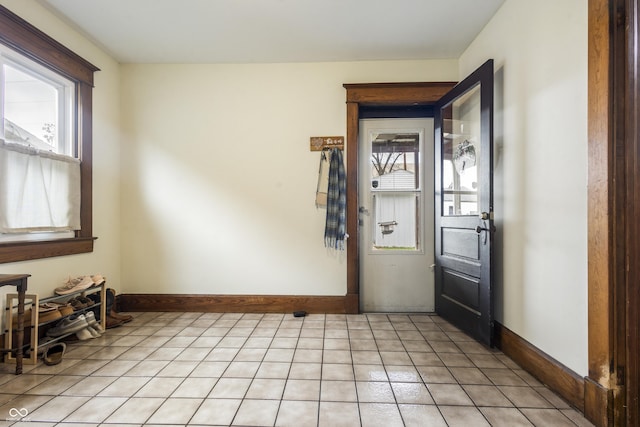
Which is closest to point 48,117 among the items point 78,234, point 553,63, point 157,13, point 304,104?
point 78,234

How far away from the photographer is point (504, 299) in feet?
7.42

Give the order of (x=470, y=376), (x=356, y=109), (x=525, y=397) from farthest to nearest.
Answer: (x=356, y=109) → (x=470, y=376) → (x=525, y=397)

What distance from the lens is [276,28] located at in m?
2.62

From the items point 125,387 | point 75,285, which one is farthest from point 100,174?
point 125,387

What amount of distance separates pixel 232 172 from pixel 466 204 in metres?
2.35

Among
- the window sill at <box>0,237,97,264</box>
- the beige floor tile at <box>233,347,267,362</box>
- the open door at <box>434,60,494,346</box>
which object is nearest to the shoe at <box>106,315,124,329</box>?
the window sill at <box>0,237,97,264</box>

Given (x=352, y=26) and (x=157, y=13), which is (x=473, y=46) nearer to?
(x=352, y=26)

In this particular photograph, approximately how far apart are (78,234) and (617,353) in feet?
13.0

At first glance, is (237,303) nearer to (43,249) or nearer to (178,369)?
(178,369)

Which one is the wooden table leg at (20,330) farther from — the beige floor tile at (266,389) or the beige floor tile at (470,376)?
the beige floor tile at (470,376)

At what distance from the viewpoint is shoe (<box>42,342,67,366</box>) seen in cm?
204

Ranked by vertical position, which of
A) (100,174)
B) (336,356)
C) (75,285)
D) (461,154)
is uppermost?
(461,154)

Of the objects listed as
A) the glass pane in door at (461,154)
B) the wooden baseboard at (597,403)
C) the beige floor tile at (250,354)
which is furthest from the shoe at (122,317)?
the wooden baseboard at (597,403)

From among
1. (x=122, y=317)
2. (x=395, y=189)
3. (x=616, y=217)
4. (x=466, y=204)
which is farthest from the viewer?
(x=395, y=189)
